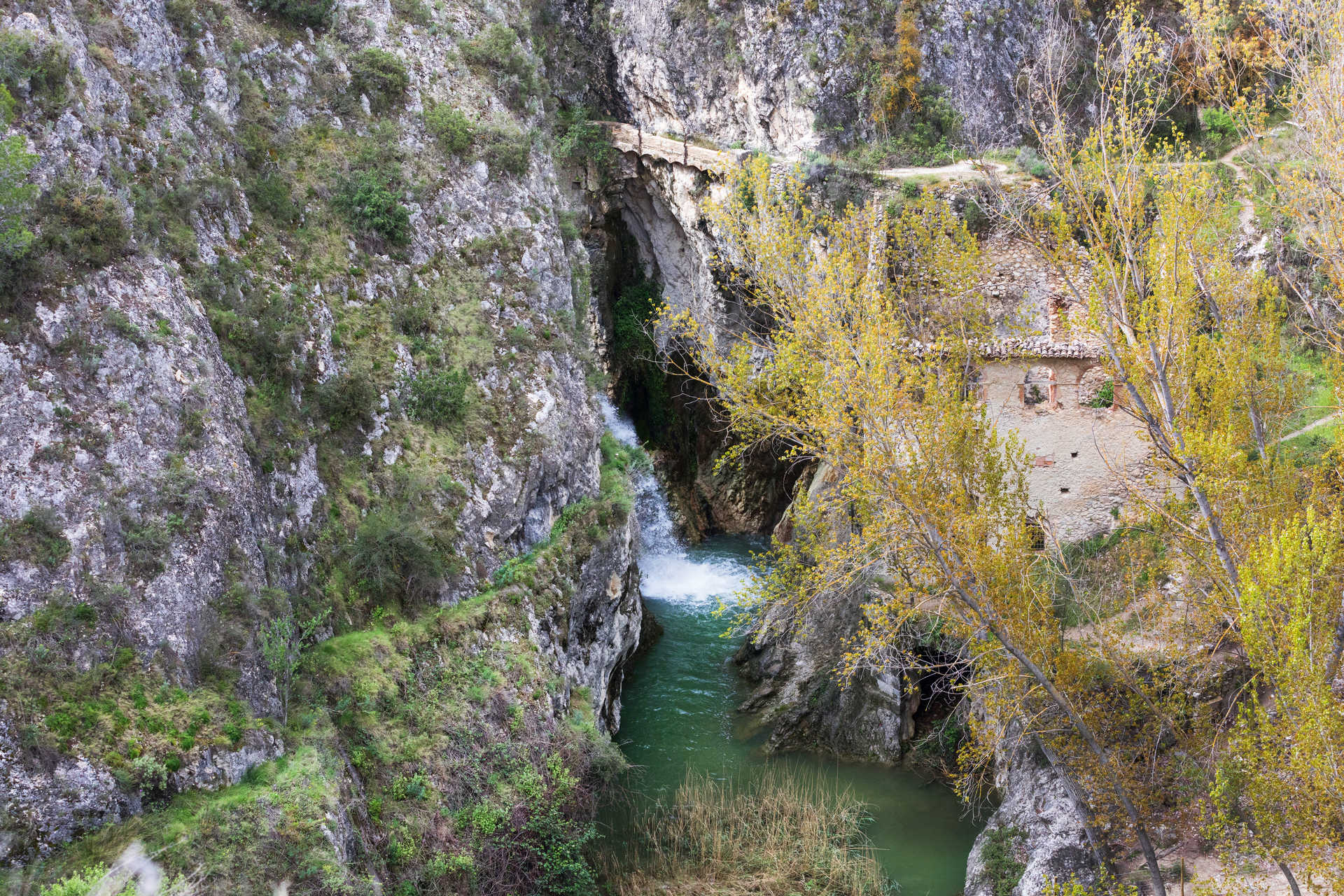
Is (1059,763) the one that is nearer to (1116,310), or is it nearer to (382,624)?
(1116,310)

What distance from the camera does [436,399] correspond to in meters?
17.4

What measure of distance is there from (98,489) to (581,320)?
13087mm

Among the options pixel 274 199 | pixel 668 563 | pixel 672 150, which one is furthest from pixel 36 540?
pixel 672 150

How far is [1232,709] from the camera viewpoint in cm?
1388

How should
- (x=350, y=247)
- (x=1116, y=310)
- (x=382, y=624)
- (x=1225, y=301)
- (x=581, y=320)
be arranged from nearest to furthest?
(x=1116, y=310) → (x=1225, y=301) → (x=382, y=624) → (x=350, y=247) → (x=581, y=320)

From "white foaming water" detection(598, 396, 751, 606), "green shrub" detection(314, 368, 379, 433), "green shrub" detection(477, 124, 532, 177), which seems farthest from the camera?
"white foaming water" detection(598, 396, 751, 606)

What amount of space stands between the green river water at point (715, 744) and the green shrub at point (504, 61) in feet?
48.2

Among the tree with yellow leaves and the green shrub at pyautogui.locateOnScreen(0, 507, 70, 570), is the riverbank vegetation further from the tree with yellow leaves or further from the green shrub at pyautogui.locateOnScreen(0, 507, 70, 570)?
the green shrub at pyautogui.locateOnScreen(0, 507, 70, 570)

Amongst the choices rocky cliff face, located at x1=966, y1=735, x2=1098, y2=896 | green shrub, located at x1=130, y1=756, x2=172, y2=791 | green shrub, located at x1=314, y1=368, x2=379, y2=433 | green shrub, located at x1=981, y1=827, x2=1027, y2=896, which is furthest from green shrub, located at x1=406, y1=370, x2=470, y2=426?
green shrub, located at x1=981, y1=827, x2=1027, y2=896

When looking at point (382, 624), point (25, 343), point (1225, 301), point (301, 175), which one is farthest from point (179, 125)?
point (1225, 301)

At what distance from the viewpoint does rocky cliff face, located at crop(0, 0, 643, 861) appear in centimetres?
1038

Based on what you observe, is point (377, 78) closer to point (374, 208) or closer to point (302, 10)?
point (302, 10)

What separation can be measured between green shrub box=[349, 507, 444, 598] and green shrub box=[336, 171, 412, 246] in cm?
683

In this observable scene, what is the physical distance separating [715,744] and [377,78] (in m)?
17.5
